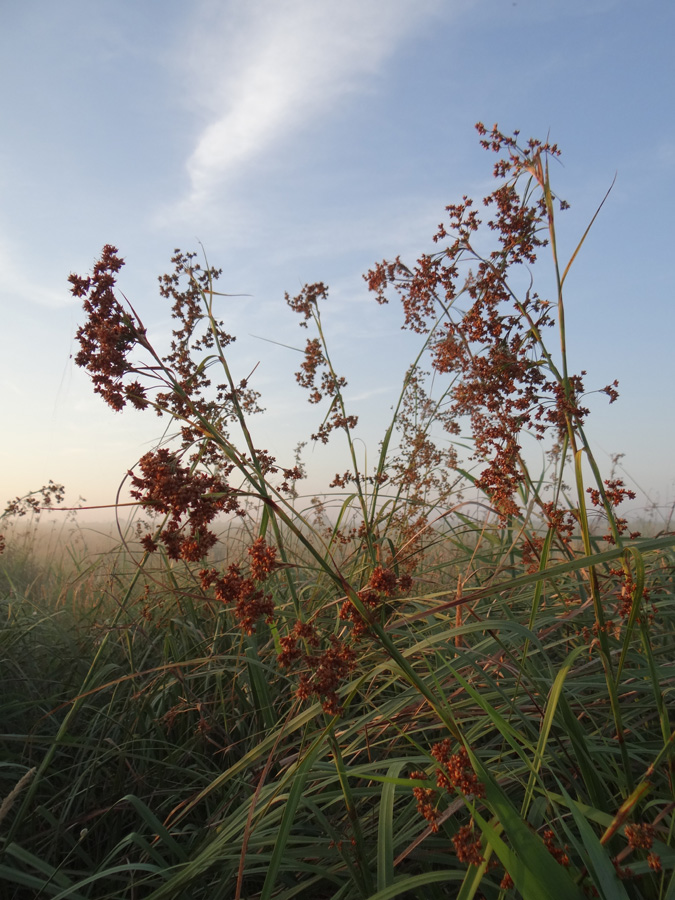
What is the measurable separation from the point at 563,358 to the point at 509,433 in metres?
0.37

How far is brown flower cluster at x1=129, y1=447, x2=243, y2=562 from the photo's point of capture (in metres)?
1.22

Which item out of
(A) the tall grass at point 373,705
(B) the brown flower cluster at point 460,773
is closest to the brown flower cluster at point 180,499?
(A) the tall grass at point 373,705

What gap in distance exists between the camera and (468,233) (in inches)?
78.0

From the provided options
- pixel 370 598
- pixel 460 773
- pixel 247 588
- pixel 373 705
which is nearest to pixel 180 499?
pixel 247 588

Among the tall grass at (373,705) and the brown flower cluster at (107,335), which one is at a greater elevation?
the brown flower cluster at (107,335)

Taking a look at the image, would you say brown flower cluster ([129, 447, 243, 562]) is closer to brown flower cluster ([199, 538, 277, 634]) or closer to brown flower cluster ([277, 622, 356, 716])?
brown flower cluster ([199, 538, 277, 634])

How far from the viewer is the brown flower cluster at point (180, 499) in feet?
4.01

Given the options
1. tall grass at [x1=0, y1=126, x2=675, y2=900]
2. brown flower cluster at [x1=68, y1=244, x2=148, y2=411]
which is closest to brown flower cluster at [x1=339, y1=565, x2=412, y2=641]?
tall grass at [x1=0, y1=126, x2=675, y2=900]

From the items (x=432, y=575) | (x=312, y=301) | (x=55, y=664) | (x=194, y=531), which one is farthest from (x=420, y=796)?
(x=432, y=575)

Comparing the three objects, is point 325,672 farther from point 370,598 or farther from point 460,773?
point 460,773

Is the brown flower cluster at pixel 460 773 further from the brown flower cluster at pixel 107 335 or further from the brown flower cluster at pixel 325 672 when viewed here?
the brown flower cluster at pixel 107 335

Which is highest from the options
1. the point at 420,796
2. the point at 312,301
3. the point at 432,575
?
the point at 312,301

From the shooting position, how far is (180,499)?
1210mm

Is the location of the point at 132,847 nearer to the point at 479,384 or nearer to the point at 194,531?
the point at 194,531
